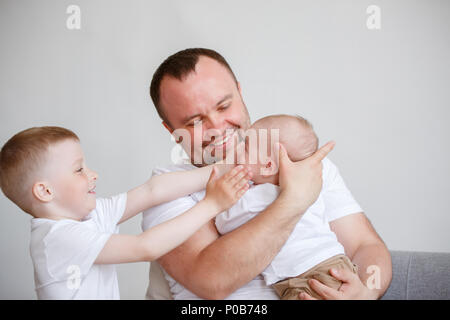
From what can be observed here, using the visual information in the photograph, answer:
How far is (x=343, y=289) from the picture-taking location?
1.21m

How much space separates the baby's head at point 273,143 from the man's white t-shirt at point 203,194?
0.17m

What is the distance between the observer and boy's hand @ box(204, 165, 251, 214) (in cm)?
119

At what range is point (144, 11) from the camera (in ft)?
8.82

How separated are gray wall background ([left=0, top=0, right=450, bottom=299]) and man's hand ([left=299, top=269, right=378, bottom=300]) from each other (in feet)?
5.01

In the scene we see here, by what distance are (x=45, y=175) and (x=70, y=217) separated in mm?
140

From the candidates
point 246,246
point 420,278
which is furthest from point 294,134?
point 420,278

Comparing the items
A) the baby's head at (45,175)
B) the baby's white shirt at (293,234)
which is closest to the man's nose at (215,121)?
the baby's white shirt at (293,234)

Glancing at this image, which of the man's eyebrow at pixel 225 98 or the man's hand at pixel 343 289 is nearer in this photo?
the man's hand at pixel 343 289

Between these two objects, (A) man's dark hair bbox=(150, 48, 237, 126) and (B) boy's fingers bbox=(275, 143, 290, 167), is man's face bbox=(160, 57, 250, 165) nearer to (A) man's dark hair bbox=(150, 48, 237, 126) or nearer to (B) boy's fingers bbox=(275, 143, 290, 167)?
(A) man's dark hair bbox=(150, 48, 237, 126)

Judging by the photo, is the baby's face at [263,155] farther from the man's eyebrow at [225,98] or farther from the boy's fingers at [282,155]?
the man's eyebrow at [225,98]

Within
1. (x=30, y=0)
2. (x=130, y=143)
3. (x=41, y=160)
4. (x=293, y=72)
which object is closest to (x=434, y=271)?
(x=41, y=160)

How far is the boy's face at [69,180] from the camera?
1.20 metres

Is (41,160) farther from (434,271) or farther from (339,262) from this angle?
(434,271)

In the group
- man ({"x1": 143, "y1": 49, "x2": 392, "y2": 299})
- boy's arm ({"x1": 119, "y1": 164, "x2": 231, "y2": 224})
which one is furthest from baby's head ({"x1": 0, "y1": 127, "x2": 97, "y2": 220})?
man ({"x1": 143, "y1": 49, "x2": 392, "y2": 299})
